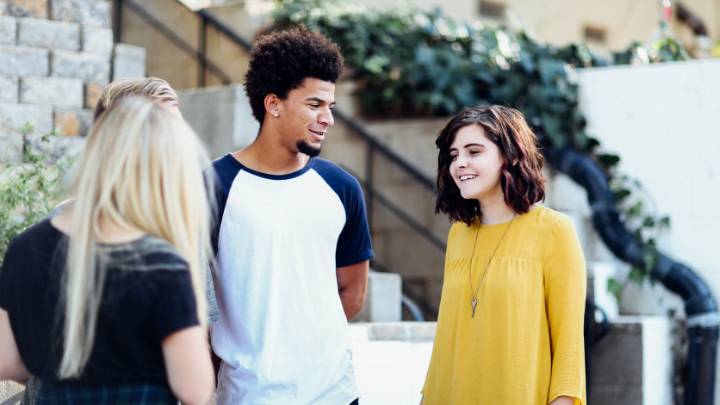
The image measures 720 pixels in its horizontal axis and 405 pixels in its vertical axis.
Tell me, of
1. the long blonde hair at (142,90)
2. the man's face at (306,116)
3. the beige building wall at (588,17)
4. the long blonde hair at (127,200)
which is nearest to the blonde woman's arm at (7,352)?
the long blonde hair at (127,200)

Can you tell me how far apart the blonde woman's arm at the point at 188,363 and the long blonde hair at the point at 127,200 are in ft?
0.19

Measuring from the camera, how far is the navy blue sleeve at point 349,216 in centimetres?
339

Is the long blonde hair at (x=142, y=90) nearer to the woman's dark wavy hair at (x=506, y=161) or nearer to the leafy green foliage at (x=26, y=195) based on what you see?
the woman's dark wavy hair at (x=506, y=161)

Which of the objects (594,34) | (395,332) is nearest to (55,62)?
(395,332)

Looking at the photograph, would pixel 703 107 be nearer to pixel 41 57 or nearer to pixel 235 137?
pixel 235 137

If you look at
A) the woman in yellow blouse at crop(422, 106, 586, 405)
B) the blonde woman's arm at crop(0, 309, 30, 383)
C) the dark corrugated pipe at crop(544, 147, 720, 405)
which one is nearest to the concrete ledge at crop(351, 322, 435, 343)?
the woman in yellow blouse at crop(422, 106, 586, 405)

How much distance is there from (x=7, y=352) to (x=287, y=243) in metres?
0.91

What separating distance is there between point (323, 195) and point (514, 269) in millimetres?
601

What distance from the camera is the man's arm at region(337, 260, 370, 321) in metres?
3.54

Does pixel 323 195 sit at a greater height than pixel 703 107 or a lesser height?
lesser

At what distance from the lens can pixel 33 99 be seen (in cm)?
655

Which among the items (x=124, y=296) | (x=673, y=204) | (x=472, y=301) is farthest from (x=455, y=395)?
(x=673, y=204)

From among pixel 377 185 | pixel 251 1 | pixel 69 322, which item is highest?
pixel 251 1

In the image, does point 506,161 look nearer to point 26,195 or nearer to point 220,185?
point 220,185
